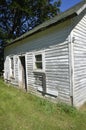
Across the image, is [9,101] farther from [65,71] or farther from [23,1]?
[23,1]

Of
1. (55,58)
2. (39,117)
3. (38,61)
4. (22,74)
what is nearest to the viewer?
(39,117)

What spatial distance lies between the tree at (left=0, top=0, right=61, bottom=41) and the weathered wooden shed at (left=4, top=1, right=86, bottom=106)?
14.2 m

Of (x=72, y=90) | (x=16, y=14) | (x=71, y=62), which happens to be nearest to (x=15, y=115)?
(x=72, y=90)

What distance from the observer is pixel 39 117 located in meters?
6.04

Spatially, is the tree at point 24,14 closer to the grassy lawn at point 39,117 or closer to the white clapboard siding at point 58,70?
the white clapboard siding at point 58,70

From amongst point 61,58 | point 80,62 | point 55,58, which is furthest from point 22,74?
point 80,62

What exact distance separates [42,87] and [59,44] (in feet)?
9.39

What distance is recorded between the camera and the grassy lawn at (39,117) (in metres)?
5.36

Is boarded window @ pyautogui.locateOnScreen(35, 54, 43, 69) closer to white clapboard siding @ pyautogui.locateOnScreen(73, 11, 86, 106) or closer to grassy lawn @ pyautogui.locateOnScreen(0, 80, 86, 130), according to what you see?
Result: white clapboard siding @ pyautogui.locateOnScreen(73, 11, 86, 106)

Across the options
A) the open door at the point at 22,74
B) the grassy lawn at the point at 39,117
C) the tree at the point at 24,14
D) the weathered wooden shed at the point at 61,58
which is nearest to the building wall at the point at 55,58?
the weathered wooden shed at the point at 61,58

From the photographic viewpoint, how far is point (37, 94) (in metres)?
9.70

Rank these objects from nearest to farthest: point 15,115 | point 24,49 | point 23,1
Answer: point 15,115 < point 24,49 < point 23,1

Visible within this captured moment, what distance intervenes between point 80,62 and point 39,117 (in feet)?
11.5

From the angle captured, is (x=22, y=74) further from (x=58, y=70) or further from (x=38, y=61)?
(x=58, y=70)
